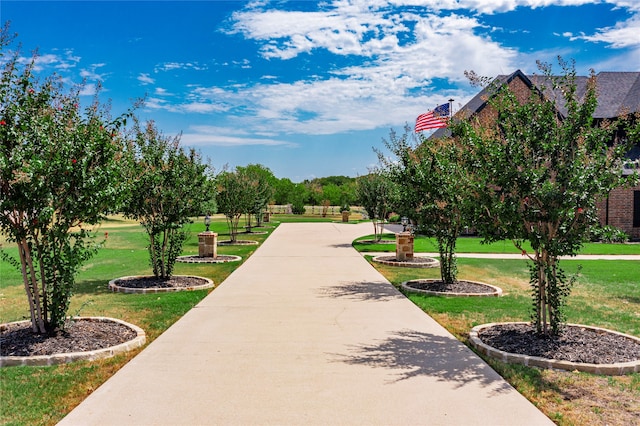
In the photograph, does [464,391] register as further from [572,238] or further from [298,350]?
[572,238]

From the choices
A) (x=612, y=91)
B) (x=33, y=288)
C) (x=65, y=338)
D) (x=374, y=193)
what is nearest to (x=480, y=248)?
(x=374, y=193)

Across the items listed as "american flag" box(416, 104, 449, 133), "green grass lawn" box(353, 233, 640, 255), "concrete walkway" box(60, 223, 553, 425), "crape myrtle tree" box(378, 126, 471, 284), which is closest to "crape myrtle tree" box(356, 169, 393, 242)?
"green grass lawn" box(353, 233, 640, 255)

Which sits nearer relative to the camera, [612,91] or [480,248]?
[480,248]

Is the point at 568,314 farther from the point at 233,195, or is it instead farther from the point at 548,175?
the point at 233,195

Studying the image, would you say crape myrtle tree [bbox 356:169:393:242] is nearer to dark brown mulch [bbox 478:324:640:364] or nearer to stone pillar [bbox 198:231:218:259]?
stone pillar [bbox 198:231:218:259]

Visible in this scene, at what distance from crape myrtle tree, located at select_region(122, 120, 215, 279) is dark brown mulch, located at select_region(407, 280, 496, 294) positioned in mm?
5378

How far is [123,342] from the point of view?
6980 millimetres

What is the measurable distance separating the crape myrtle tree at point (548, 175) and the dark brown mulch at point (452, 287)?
13.0ft

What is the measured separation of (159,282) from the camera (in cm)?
1193

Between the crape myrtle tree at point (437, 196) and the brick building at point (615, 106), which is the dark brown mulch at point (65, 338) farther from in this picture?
the brick building at point (615, 106)

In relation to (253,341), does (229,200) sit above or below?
above

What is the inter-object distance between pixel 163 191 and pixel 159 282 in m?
2.09

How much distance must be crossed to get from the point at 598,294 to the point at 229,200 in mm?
16405

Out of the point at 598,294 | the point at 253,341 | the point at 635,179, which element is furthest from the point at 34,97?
the point at 598,294
